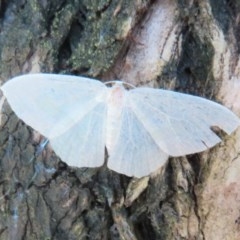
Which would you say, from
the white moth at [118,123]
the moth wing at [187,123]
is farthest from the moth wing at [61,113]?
the moth wing at [187,123]

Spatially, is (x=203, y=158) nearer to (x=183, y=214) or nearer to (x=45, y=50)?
(x=183, y=214)

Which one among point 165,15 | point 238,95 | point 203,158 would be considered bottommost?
point 203,158

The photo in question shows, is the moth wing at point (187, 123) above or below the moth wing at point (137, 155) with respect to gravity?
above

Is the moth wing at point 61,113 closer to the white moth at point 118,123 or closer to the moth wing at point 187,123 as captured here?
the white moth at point 118,123

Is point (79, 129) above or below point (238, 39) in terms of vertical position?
below

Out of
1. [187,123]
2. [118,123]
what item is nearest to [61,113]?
[118,123]

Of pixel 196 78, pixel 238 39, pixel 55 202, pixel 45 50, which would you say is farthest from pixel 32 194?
pixel 238 39
